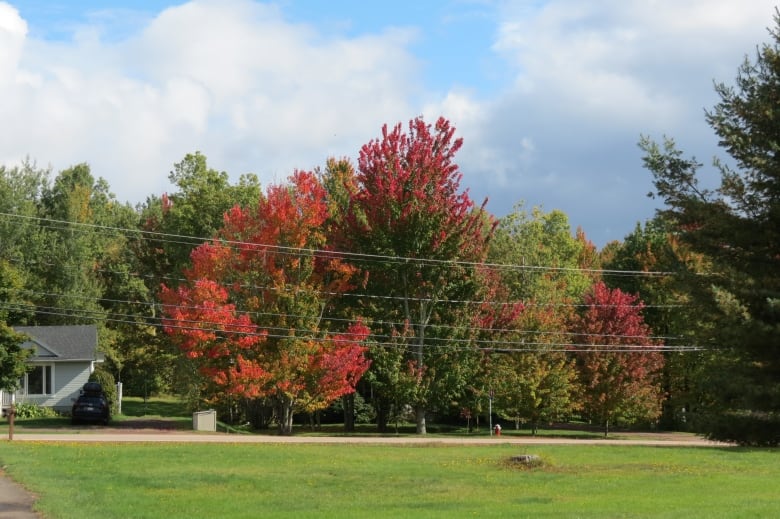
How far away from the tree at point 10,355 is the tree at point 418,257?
1686 cm

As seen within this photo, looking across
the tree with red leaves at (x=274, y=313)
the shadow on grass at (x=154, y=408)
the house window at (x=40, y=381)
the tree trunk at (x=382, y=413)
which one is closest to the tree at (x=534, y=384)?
the tree trunk at (x=382, y=413)

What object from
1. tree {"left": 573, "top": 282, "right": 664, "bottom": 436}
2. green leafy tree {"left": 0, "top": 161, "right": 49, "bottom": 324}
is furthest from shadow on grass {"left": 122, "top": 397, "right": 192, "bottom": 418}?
tree {"left": 573, "top": 282, "right": 664, "bottom": 436}

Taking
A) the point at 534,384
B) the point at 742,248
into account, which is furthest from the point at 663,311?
the point at 742,248

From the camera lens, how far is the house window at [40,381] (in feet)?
189

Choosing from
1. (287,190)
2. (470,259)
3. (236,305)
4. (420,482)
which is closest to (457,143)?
(470,259)

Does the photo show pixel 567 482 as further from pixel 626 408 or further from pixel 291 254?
pixel 626 408

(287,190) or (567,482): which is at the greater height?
(287,190)

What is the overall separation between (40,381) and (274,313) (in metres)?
19.4

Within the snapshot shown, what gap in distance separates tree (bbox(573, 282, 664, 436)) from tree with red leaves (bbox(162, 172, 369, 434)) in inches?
557

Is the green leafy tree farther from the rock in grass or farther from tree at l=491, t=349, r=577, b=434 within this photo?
the rock in grass

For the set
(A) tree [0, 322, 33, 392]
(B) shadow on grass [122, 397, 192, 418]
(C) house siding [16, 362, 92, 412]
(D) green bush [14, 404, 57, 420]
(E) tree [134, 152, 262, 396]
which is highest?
(E) tree [134, 152, 262, 396]

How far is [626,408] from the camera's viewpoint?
53.1 meters

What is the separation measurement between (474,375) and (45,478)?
31.9 m

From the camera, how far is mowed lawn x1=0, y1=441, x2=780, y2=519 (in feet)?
64.2
